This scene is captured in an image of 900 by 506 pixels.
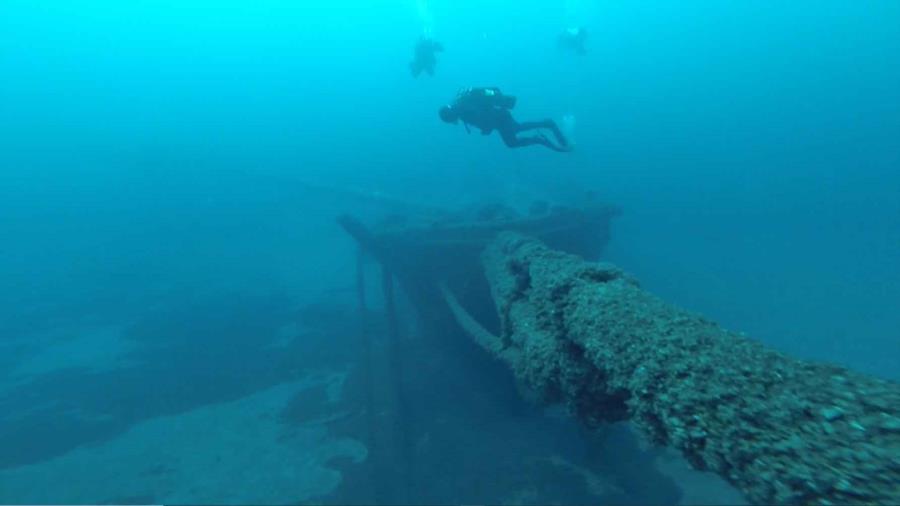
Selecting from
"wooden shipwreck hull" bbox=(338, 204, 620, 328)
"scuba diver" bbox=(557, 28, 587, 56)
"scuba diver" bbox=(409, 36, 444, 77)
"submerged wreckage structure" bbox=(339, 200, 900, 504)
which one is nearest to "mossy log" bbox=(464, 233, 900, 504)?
"submerged wreckage structure" bbox=(339, 200, 900, 504)

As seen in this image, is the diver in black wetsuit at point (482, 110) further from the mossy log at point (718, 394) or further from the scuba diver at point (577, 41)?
the scuba diver at point (577, 41)

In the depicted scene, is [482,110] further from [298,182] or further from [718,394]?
[298,182]

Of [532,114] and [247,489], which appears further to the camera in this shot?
[532,114]

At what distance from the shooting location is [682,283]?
2081cm

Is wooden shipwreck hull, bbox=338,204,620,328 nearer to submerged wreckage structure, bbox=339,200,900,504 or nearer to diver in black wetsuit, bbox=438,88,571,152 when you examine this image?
diver in black wetsuit, bbox=438,88,571,152

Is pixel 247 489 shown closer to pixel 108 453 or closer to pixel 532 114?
pixel 108 453

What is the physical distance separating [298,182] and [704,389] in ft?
118

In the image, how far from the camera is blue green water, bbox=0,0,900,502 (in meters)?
15.4

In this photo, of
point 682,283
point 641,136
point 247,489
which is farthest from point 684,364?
point 641,136

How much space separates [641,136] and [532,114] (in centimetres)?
2283

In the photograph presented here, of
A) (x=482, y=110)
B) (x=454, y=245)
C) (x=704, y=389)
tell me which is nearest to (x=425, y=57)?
(x=482, y=110)

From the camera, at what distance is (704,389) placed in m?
2.23

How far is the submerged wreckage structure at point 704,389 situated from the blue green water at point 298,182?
4604mm

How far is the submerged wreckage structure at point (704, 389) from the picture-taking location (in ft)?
5.58
